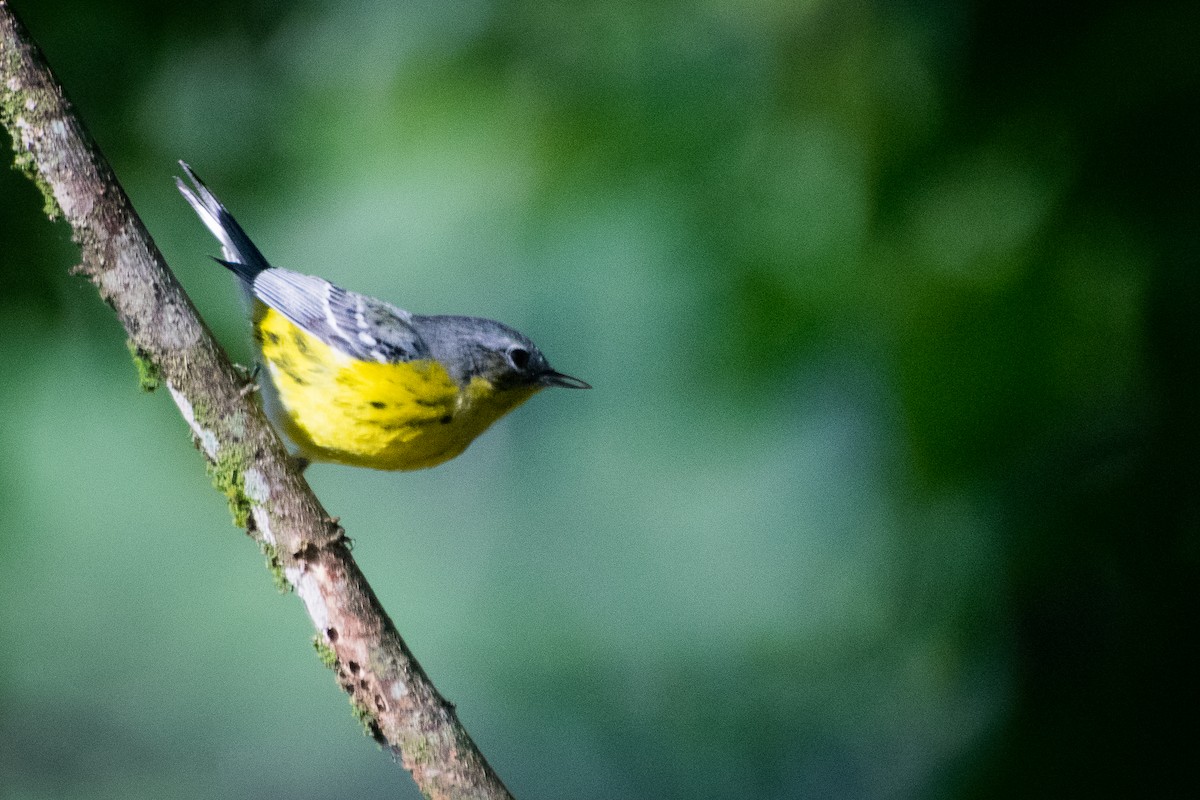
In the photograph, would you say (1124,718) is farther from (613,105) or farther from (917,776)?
(613,105)

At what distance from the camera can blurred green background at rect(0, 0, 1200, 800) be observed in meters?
3.34

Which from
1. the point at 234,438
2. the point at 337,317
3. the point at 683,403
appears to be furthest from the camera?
the point at 683,403

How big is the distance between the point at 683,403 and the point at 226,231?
2.01 m

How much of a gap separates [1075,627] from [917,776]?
0.97 m

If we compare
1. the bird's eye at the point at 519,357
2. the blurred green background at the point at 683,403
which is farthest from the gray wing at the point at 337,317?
the blurred green background at the point at 683,403

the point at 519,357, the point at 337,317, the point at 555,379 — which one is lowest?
the point at 555,379

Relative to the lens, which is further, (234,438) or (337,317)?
(337,317)

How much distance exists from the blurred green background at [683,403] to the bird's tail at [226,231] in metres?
0.91

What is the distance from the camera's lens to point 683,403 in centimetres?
451

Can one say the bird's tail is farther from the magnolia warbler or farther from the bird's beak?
the bird's beak

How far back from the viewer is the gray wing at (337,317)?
3.06 meters

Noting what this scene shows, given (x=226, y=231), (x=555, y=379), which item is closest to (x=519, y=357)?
(x=555, y=379)

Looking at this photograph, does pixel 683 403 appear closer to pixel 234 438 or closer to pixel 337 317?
pixel 337 317

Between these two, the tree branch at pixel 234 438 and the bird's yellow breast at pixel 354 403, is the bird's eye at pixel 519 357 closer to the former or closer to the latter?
the bird's yellow breast at pixel 354 403
